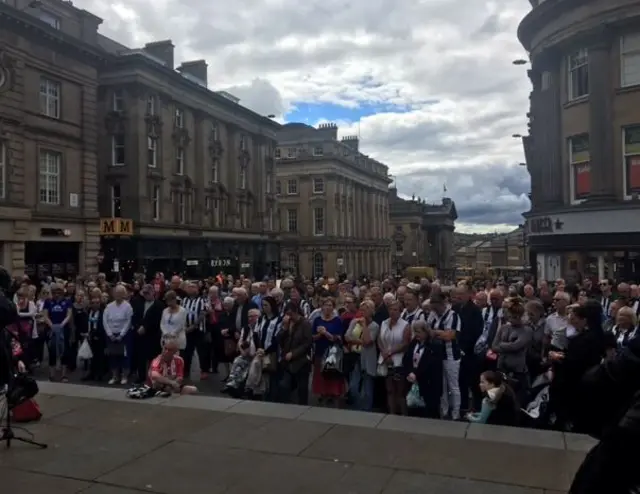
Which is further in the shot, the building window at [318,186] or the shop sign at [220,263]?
the building window at [318,186]

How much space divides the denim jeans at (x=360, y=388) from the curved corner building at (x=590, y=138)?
15.1 metres

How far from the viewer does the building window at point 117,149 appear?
133 ft

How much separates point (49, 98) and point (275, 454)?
2956cm

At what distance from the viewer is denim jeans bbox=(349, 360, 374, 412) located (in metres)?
9.34

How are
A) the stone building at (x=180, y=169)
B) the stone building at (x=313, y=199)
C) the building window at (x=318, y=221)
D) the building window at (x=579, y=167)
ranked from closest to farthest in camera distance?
the building window at (x=579, y=167) < the stone building at (x=180, y=169) < the stone building at (x=313, y=199) < the building window at (x=318, y=221)

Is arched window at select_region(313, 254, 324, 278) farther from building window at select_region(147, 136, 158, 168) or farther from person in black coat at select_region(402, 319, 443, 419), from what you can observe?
person in black coat at select_region(402, 319, 443, 419)

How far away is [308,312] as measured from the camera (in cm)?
1272

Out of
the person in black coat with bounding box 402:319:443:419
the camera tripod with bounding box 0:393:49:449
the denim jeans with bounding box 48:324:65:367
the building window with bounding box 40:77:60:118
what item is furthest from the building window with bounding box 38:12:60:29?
the person in black coat with bounding box 402:319:443:419

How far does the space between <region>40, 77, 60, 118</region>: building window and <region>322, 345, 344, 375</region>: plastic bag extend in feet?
86.7

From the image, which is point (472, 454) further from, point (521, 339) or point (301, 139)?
point (301, 139)

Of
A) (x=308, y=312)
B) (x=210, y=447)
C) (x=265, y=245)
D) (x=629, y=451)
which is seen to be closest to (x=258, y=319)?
(x=308, y=312)

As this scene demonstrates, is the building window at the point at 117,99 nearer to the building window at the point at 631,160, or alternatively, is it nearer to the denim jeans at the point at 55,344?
the building window at the point at 631,160

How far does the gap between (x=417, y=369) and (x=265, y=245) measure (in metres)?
50.0

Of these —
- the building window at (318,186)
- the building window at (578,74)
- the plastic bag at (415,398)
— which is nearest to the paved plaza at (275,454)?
the plastic bag at (415,398)
